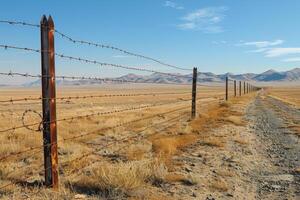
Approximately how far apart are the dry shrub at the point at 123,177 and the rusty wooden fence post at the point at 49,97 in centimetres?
66

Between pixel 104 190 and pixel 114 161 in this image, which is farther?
pixel 114 161

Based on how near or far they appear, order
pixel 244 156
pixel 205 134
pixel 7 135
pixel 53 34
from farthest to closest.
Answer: pixel 205 134 < pixel 7 135 < pixel 244 156 < pixel 53 34

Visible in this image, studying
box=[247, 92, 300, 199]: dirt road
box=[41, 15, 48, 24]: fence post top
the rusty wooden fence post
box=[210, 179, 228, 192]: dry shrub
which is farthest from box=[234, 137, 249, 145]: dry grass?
box=[41, 15, 48, 24]: fence post top

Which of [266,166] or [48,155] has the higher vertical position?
[48,155]

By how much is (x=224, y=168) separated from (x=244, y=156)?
169cm

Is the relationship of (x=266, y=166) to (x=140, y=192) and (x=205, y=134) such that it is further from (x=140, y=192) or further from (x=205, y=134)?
(x=205, y=134)

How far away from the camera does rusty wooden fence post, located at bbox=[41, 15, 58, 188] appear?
6371 mm

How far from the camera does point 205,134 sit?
47.0 feet

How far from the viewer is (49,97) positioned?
21.2 ft

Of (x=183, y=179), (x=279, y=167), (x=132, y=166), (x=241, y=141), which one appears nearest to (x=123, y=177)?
(x=132, y=166)

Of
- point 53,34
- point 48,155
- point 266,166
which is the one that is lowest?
point 266,166

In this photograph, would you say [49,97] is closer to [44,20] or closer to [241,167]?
[44,20]

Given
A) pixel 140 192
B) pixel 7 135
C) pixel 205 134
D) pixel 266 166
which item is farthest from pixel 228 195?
pixel 7 135

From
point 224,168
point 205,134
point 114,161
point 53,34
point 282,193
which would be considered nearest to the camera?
point 53,34
